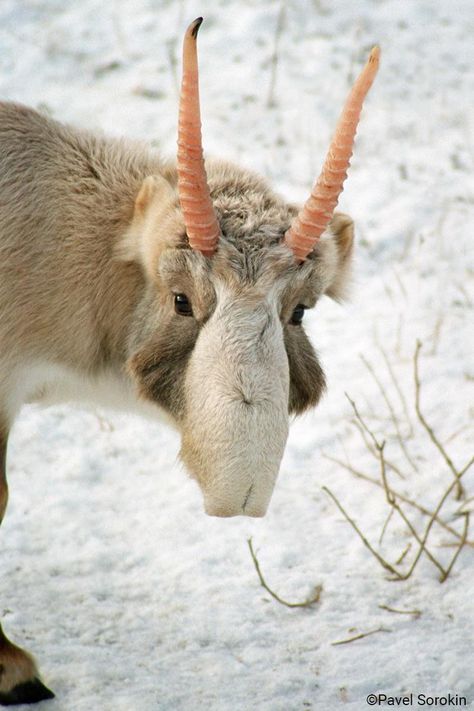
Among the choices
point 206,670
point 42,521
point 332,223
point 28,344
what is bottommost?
point 42,521

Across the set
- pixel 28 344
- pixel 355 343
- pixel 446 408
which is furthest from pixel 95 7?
pixel 28 344

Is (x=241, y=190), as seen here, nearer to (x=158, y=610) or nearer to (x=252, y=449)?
(x=252, y=449)

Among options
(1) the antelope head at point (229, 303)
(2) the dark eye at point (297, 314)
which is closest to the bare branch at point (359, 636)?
(1) the antelope head at point (229, 303)

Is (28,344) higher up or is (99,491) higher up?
(28,344)

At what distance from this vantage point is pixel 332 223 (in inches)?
187

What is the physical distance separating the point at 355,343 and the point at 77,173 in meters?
3.08

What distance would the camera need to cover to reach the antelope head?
379cm

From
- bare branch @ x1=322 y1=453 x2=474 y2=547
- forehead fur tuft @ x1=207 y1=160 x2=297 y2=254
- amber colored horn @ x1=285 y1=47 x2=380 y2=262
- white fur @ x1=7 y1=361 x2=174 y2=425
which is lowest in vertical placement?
bare branch @ x1=322 y1=453 x2=474 y2=547

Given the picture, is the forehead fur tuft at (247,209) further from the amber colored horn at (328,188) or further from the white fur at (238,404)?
the white fur at (238,404)

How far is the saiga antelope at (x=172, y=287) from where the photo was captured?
3.85 metres

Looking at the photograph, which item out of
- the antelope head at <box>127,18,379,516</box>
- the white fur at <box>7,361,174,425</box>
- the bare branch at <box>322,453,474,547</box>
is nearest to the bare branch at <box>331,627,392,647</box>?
the bare branch at <box>322,453,474,547</box>

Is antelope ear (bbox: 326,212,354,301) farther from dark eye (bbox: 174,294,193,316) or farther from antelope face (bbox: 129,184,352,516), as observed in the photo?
dark eye (bbox: 174,294,193,316)

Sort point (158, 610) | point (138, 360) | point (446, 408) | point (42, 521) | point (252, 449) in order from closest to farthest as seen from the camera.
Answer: point (252, 449), point (138, 360), point (158, 610), point (42, 521), point (446, 408)

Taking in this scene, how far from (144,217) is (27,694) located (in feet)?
6.83
